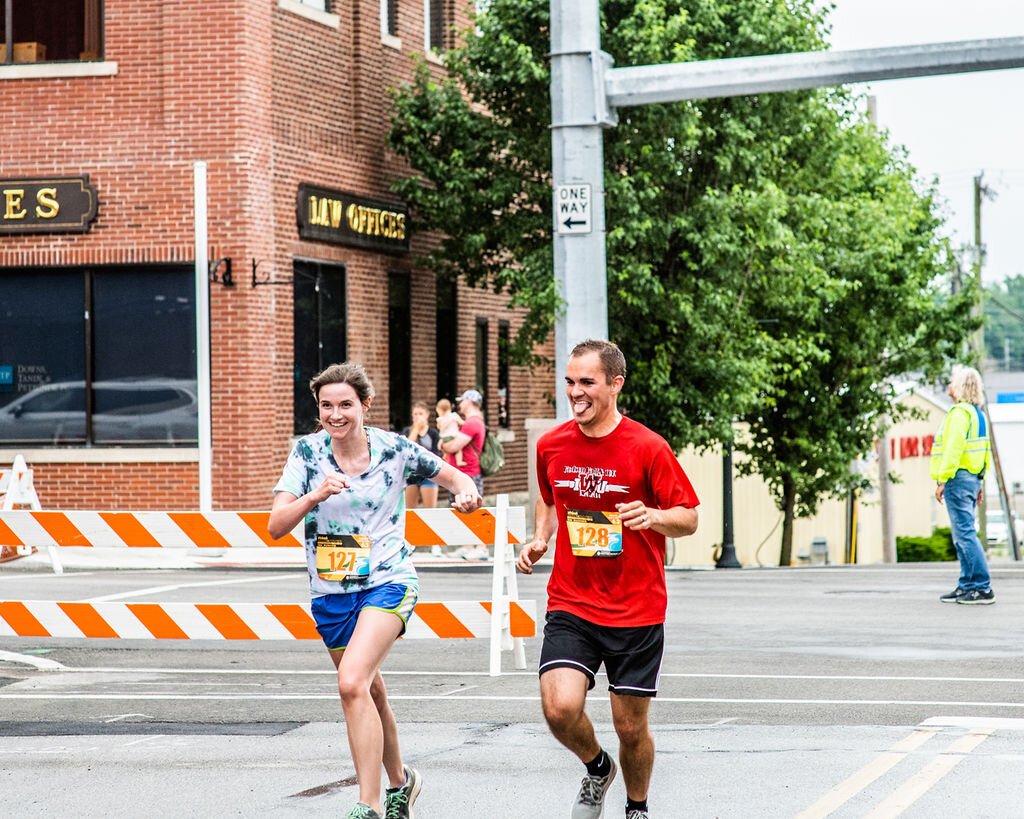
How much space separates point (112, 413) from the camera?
72.3 feet

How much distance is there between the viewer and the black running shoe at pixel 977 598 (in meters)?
15.0

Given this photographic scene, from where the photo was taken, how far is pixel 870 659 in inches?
462

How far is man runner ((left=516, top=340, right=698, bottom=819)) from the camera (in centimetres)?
645

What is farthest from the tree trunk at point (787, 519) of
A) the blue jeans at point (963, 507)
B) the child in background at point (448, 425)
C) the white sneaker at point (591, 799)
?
the white sneaker at point (591, 799)

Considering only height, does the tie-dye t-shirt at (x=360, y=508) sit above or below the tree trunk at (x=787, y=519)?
above

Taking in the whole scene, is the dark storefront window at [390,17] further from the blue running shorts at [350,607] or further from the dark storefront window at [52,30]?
the blue running shorts at [350,607]

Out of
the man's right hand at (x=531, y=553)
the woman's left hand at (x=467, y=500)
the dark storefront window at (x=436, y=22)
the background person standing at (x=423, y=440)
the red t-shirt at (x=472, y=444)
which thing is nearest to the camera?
the man's right hand at (x=531, y=553)

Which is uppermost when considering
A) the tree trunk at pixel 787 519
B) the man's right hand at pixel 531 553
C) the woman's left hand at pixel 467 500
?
the woman's left hand at pixel 467 500

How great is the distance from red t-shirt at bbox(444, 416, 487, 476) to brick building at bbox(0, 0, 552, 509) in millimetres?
2954

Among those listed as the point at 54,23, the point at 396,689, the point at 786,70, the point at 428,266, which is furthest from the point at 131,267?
the point at 396,689

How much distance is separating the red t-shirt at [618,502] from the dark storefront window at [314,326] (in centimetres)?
1636

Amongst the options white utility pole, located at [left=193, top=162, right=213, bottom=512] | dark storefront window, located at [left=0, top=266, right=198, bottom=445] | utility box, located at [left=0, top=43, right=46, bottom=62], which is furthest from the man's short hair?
utility box, located at [left=0, top=43, right=46, bottom=62]

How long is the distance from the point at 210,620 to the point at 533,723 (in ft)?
8.07

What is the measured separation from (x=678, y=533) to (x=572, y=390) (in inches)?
25.5
